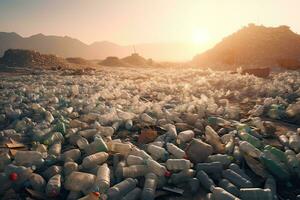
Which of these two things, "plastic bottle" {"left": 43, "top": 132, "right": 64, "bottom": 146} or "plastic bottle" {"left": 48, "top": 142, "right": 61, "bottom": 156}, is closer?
"plastic bottle" {"left": 48, "top": 142, "right": 61, "bottom": 156}

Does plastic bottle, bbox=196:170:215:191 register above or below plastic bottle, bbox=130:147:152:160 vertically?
below

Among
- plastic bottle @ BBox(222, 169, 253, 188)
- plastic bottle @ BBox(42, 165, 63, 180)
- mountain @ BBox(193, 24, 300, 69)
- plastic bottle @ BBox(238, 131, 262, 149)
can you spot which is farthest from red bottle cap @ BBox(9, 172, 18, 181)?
mountain @ BBox(193, 24, 300, 69)

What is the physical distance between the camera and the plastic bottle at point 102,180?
414cm

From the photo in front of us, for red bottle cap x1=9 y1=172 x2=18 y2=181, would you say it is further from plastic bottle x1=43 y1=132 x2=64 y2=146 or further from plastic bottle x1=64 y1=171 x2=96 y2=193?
plastic bottle x1=43 y1=132 x2=64 y2=146

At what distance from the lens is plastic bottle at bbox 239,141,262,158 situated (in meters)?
5.22

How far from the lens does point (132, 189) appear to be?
4.28 m

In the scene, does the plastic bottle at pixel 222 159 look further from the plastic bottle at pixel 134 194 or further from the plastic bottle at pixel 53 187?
the plastic bottle at pixel 53 187

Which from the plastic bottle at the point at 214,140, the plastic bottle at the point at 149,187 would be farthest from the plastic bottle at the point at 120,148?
the plastic bottle at the point at 214,140

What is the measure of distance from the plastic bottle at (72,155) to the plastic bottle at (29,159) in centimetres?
36

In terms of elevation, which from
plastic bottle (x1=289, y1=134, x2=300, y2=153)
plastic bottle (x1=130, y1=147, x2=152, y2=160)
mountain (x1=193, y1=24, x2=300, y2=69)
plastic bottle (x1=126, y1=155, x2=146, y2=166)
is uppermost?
mountain (x1=193, y1=24, x2=300, y2=69)

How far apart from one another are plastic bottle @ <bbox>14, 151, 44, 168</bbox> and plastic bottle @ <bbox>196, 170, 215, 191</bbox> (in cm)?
241

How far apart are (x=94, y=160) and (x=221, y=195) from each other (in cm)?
202

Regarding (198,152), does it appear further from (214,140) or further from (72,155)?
(72,155)

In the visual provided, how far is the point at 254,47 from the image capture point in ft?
165
